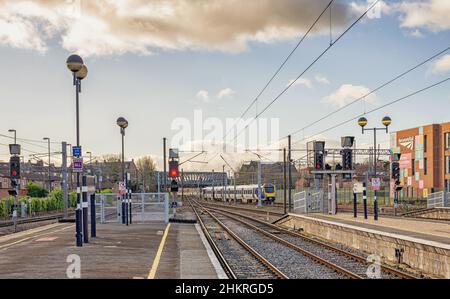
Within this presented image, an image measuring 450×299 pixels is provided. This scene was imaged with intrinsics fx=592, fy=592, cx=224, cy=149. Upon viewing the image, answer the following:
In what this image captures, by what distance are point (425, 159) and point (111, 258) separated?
6718 cm

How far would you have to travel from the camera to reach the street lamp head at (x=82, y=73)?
65.1ft

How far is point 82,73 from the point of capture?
2000 cm

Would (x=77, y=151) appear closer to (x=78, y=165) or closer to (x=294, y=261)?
(x=78, y=165)

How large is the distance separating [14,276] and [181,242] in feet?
31.7

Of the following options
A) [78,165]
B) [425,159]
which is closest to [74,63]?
[78,165]

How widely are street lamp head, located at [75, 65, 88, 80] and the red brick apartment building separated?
54.9 m

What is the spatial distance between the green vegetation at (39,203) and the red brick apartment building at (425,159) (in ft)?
131

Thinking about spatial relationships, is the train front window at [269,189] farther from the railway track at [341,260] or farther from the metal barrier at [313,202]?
the railway track at [341,260]

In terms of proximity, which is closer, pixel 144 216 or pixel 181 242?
pixel 181 242

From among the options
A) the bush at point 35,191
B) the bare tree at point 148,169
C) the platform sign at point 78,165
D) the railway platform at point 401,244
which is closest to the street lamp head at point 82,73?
the platform sign at point 78,165
